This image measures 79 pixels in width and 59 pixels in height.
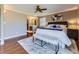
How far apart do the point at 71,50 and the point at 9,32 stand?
2.41 metres

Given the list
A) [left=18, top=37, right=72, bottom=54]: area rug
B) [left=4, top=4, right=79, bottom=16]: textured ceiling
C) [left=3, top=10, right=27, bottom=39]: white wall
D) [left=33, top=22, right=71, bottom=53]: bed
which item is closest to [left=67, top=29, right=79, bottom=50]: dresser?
[left=33, top=22, right=71, bottom=53]: bed

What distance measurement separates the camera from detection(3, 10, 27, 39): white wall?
4.14 m

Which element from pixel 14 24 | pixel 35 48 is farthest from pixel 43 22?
pixel 14 24

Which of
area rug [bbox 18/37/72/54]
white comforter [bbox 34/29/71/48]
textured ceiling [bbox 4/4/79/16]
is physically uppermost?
textured ceiling [bbox 4/4/79/16]

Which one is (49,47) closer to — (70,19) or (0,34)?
(70,19)

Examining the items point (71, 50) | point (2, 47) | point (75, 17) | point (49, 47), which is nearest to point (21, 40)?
point (2, 47)

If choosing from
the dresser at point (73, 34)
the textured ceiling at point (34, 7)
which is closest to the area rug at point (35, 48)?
the dresser at point (73, 34)

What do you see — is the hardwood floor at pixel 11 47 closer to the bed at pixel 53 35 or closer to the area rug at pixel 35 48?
the area rug at pixel 35 48

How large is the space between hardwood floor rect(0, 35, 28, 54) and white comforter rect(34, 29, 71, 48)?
2.49 ft

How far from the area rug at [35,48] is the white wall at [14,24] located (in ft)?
1.14

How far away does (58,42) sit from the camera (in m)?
3.78

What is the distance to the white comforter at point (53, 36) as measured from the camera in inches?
148

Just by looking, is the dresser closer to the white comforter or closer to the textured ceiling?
the white comforter

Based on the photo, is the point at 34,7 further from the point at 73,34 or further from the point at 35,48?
the point at 73,34
